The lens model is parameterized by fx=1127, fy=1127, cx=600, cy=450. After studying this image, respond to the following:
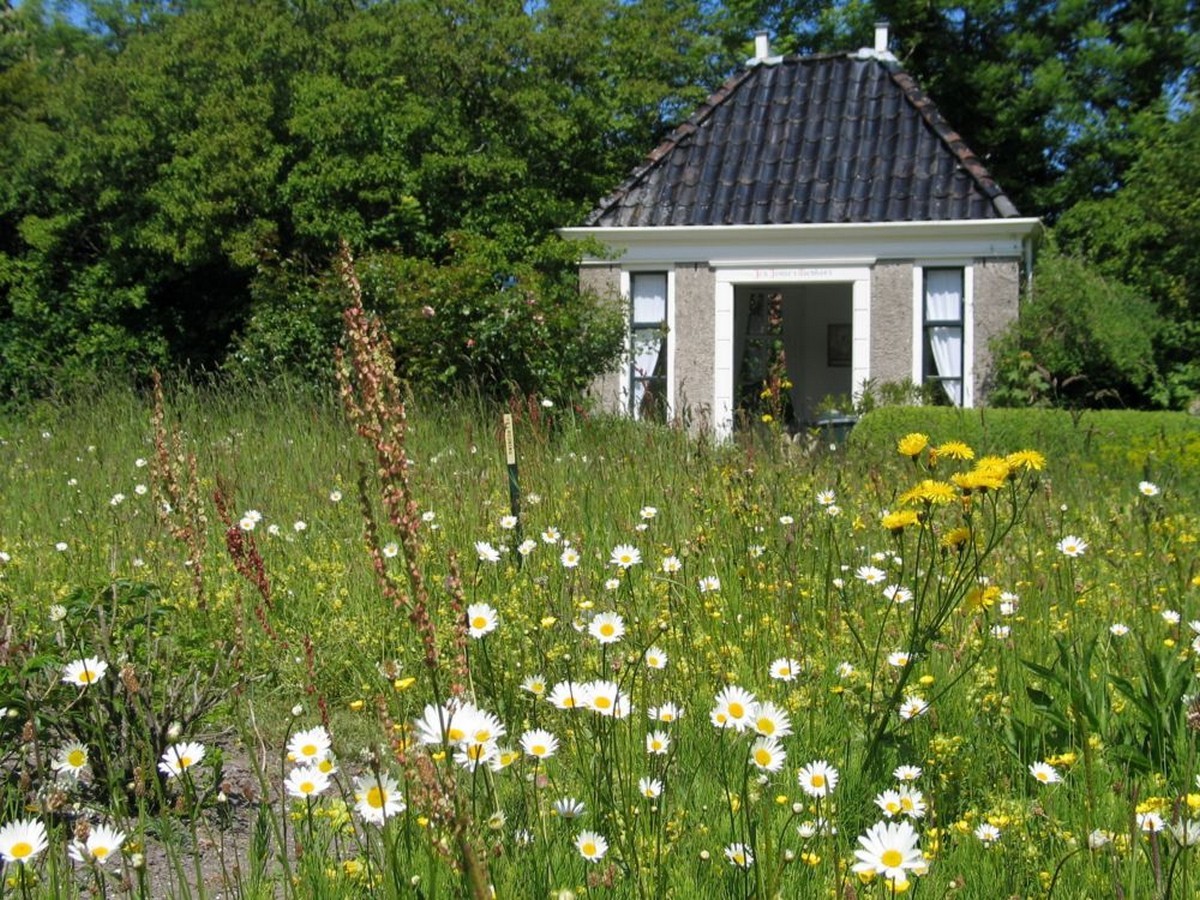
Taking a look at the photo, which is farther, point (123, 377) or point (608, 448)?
point (123, 377)

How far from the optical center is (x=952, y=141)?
1523cm

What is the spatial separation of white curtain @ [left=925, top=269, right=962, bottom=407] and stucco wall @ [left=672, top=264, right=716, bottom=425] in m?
2.90

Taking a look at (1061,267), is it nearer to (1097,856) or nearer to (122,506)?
(122,506)

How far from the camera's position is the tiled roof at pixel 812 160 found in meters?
15.0

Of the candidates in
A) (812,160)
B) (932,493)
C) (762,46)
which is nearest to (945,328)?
(812,160)

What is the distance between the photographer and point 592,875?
1.68 meters

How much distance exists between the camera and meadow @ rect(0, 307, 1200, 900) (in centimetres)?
188

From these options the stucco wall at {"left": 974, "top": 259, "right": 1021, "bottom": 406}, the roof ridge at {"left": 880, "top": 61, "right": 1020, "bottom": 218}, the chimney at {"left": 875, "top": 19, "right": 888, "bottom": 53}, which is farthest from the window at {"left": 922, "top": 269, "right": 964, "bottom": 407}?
the chimney at {"left": 875, "top": 19, "right": 888, "bottom": 53}

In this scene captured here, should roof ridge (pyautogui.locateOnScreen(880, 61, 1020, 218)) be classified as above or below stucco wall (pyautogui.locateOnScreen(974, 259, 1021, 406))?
above

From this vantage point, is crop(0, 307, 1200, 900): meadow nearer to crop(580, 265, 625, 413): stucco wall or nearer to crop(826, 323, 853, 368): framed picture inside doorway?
crop(580, 265, 625, 413): stucco wall

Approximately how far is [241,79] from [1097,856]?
15.5 meters

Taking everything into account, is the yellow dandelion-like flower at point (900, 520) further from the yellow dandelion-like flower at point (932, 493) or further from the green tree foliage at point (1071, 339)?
the green tree foliage at point (1071, 339)

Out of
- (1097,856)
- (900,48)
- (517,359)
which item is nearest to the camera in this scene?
(1097,856)

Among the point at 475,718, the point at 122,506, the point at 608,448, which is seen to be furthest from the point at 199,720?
the point at 608,448
